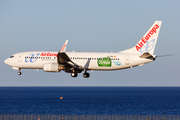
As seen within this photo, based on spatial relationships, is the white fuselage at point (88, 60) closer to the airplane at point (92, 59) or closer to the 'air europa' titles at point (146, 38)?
the airplane at point (92, 59)

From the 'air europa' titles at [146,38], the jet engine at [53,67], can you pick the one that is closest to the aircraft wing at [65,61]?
the jet engine at [53,67]

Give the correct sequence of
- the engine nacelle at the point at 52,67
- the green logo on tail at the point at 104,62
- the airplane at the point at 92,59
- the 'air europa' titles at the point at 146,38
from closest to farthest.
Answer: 1. the airplane at the point at 92,59
2. the green logo on tail at the point at 104,62
3. the engine nacelle at the point at 52,67
4. the 'air europa' titles at the point at 146,38

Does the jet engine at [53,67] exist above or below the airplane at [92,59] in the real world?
below

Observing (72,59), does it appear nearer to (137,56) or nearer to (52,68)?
(52,68)

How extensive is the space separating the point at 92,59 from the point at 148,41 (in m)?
12.5

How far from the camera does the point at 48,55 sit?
2813 inches

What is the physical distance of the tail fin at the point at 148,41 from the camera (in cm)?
6976

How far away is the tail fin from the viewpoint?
69756 mm

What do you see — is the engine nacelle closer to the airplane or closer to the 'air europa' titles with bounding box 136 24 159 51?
the airplane

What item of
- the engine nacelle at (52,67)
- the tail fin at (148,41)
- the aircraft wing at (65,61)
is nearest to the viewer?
the aircraft wing at (65,61)

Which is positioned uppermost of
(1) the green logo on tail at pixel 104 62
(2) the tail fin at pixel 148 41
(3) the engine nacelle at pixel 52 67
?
(2) the tail fin at pixel 148 41

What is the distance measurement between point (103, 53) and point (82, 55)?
442cm

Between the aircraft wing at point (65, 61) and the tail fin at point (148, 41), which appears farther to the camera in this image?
the tail fin at point (148, 41)

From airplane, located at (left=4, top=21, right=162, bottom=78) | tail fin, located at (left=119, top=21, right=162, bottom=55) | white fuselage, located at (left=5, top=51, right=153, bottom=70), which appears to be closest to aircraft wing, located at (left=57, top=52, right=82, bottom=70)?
airplane, located at (left=4, top=21, right=162, bottom=78)
